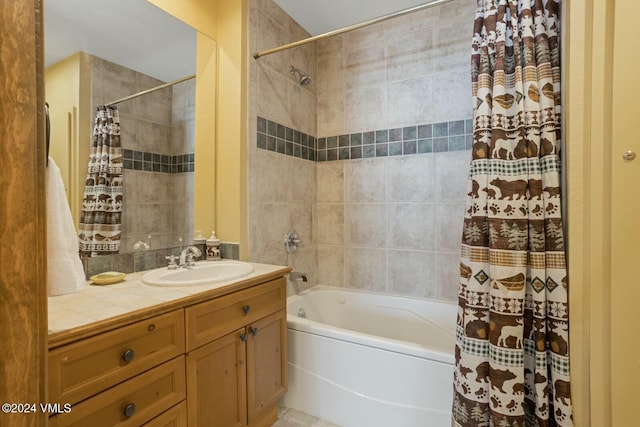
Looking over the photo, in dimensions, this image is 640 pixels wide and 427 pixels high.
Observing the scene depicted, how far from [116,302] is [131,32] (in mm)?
1302

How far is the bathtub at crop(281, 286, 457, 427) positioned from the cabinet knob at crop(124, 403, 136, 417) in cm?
94

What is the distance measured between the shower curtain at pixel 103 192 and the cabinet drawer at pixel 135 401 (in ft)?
2.27

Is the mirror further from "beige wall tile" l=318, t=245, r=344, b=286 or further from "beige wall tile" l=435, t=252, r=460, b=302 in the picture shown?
"beige wall tile" l=435, t=252, r=460, b=302

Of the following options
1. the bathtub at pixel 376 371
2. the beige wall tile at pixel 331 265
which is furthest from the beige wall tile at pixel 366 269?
the bathtub at pixel 376 371

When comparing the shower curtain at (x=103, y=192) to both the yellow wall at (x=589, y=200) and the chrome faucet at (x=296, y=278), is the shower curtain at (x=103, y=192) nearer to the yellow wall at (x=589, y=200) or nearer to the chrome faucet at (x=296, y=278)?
the chrome faucet at (x=296, y=278)

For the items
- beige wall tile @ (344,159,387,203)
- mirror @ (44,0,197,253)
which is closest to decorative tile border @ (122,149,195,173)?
mirror @ (44,0,197,253)

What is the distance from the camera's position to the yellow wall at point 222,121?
1850 mm

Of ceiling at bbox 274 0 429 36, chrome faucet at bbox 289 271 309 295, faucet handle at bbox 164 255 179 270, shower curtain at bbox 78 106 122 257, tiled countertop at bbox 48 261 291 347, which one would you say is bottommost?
chrome faucet at bbox 289 271 309 295

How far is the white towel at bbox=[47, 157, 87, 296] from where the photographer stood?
36.1 inches

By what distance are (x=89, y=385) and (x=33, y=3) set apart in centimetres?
93

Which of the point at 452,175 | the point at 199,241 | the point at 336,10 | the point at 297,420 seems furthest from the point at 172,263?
the point at 336,10

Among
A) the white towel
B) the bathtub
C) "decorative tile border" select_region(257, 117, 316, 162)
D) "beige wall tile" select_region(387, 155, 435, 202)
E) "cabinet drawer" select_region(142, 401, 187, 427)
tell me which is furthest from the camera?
"beige wall tile" select_region(387, 155, 435, 202)

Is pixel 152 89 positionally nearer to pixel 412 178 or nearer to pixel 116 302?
pixel 116 302

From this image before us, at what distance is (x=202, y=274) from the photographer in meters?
1.63
